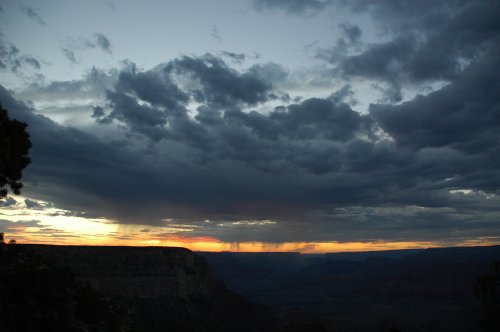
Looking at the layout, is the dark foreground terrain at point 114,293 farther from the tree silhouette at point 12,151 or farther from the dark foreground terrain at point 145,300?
the tree silhouette at point 12,151

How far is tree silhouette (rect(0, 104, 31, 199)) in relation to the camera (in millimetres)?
40188

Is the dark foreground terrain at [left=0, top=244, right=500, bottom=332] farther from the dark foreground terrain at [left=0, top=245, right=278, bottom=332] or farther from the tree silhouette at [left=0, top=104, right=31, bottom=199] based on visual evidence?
the tree silhouette at [left=0, top=104, right=31, bottom=199]

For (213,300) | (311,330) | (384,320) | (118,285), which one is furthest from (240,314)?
(384,320)

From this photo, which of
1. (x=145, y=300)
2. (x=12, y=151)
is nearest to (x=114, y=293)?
(x=145, y=300)

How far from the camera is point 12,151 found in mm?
41125

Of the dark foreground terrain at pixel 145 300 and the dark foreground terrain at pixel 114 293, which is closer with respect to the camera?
the dark foreground terrain at pixel 114 293

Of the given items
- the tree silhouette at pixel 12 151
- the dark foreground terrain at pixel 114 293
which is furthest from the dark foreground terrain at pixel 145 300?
the tree silhouette at pixel 12 151

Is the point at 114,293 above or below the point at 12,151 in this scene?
below

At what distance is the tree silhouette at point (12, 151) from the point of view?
1582 inches

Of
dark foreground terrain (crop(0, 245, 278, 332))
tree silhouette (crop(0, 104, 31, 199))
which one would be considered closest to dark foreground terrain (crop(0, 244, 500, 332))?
dark foreground terrain (crop(0, 245, 278, 332))

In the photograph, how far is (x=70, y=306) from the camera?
3994cm

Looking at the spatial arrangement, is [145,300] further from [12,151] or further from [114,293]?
[12,151]

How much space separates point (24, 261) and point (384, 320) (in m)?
158

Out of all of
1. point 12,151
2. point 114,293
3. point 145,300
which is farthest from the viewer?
point 145,300
